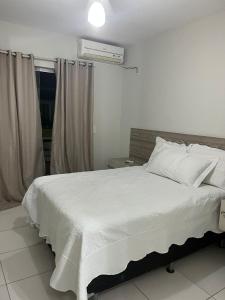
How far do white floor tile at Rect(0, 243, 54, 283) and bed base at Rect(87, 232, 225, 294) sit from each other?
640 mm

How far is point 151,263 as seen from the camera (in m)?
1.80

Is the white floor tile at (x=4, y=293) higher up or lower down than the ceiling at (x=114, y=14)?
lower down

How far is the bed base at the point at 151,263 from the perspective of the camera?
1.55m

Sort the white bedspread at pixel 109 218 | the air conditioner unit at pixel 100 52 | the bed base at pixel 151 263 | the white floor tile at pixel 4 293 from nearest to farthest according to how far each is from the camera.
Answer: the white bedspread at pixel 109 218 → the bed base at pixel 151 263 → the white floor tile at pixel 4 293 → the air conditioner unit at pixel 100 52

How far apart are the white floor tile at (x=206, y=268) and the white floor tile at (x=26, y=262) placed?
1.20 m

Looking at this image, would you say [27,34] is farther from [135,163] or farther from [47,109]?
[135,163]

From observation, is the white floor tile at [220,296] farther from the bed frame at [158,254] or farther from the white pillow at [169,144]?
the white pillow at [169,144]

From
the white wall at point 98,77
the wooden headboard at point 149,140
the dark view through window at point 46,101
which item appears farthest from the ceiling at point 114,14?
the wooden headboard at point 149,140

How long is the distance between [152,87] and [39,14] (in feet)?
5.82

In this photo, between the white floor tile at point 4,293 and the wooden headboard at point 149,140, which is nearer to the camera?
the white floor tile at point 4,293

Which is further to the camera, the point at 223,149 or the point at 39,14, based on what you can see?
the point at 39,14

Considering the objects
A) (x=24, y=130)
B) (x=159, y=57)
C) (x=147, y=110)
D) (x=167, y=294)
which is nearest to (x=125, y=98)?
(x=147, y=110)

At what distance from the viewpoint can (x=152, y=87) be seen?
343cm

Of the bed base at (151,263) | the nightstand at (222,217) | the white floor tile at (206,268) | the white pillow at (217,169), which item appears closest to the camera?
the bed base at (151,263)
